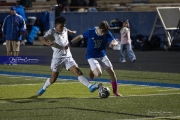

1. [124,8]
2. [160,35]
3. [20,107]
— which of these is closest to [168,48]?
[160,35]

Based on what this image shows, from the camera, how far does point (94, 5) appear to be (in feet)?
124

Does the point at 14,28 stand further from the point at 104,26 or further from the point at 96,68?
the point at 104,26

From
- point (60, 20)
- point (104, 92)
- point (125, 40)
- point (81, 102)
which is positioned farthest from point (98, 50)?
point (125, 40)

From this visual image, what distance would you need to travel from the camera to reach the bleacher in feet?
117

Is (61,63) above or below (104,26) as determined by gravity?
below

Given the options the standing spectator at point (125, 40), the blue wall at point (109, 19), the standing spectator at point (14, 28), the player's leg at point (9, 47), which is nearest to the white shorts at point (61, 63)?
the standing spectator at point (14, 28)

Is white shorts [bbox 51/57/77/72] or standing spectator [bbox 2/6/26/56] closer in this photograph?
white shorts [bbox 51/57/77/72]

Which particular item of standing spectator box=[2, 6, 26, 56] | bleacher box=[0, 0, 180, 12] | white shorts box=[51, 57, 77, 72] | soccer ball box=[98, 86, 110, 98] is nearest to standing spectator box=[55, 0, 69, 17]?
bleacher box=[0, 0, 180, 12]

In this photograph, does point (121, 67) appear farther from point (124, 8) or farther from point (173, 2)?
point (173, 2)

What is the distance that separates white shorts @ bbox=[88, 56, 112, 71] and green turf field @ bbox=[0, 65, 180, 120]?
711 mm

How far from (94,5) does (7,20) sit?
13.3m

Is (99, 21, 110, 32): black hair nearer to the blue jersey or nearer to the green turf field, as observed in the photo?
the blue jersey

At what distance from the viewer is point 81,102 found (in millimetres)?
13859

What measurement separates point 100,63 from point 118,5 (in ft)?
75.1
